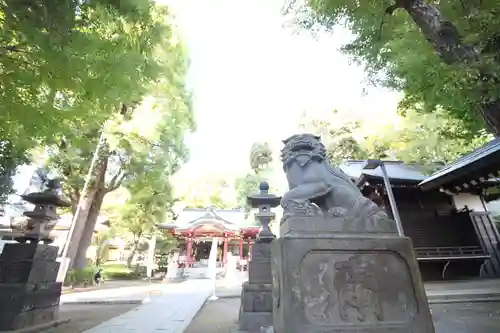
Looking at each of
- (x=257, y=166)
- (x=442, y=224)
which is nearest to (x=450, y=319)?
(x=442, y=224)

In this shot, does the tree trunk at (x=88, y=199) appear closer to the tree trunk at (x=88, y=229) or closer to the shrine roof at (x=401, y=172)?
the tree trunk at (x=88, y=229)

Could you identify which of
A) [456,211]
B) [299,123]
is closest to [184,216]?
[299,123]

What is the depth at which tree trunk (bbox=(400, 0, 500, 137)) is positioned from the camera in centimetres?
354

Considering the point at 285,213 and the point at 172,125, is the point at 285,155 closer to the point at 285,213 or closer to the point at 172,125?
the point at 285,213

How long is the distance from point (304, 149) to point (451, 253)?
10.1 m

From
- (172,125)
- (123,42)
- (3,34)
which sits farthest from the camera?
(172,125)

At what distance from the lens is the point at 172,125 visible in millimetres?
13203

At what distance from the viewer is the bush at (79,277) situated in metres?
13.4

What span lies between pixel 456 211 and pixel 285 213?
11308 millimetres

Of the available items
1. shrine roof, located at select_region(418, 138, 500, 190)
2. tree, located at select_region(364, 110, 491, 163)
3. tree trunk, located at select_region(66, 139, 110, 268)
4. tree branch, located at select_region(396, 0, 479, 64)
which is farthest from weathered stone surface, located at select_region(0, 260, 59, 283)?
tree, located at select_region(364, 110, 491, 163)

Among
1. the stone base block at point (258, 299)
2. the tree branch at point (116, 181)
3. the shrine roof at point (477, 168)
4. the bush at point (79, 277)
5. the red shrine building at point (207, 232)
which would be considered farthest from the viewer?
the red shrine building at point (207, 232)

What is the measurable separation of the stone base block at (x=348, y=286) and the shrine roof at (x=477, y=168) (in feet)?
14.7

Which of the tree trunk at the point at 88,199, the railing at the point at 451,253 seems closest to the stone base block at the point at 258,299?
the railing at the point at 451,253

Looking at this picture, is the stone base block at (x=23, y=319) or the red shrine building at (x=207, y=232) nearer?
the stone base block at (x=23, y=319)
